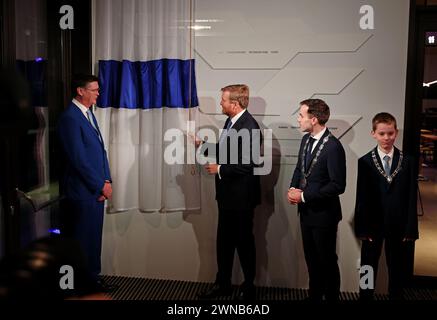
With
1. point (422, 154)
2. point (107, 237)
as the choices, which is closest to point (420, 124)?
point (422, 154)

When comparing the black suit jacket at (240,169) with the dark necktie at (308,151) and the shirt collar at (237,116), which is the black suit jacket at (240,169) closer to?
the shirt collar at (237,116)

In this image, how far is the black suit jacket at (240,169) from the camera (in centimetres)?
335

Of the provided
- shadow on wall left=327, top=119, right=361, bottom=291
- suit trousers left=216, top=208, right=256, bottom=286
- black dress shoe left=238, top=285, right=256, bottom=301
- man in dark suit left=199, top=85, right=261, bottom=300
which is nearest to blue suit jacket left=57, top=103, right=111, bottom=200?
man in dark suit left=199, top=85, right=261, bottom=300

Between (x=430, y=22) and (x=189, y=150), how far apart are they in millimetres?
1933

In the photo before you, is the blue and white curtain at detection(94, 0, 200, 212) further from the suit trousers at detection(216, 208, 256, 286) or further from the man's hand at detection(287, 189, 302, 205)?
the man's hand at detection(287, 189, 302, 205)

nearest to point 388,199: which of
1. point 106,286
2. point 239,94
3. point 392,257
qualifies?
point 392,257

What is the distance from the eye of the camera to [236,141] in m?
3.38

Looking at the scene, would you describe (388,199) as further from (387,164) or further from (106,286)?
(106,286)

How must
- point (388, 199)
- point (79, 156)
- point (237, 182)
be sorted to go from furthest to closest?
point (237, 182)
point (79, 156)
point (388, 199)

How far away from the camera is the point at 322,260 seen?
3.12 meters

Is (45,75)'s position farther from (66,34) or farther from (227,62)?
(227,62)

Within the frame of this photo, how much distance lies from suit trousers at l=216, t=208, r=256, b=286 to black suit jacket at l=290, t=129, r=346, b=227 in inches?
16.8

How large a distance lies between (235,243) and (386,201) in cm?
105

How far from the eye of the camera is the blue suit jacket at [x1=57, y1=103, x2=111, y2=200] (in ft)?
10.6
